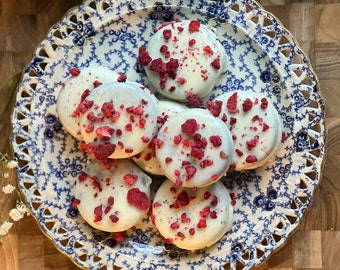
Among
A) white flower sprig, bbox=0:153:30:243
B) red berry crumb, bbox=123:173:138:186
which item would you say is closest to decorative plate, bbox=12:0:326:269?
white flower sprig, bbox=0:153:30:243

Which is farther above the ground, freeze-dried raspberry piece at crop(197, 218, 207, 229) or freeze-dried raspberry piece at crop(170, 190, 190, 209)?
freeze-dried raspberry piece at crop(170, 190, 190, 209)

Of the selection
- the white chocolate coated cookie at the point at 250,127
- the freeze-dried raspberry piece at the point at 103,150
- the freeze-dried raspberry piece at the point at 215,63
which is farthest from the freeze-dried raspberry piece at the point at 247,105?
the freeze-dried raspberry piece at the point at 103,150

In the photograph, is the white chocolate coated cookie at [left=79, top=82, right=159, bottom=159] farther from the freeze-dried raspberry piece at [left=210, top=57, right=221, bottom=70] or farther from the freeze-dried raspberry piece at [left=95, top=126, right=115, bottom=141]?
the freeze-dried raspberry piece at [left=210, top=57, right=221, bottom=70]

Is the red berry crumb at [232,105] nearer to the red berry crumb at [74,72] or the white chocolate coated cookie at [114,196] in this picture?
the white chocolate coated cookie at [114,196]

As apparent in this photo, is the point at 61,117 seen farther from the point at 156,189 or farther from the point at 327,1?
the point at 327,1

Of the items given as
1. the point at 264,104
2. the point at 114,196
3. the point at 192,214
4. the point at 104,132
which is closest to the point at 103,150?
the point at 104,132

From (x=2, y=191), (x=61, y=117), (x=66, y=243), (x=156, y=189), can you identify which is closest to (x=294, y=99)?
(x=156, y=189)

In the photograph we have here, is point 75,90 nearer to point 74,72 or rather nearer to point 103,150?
point 74,72
